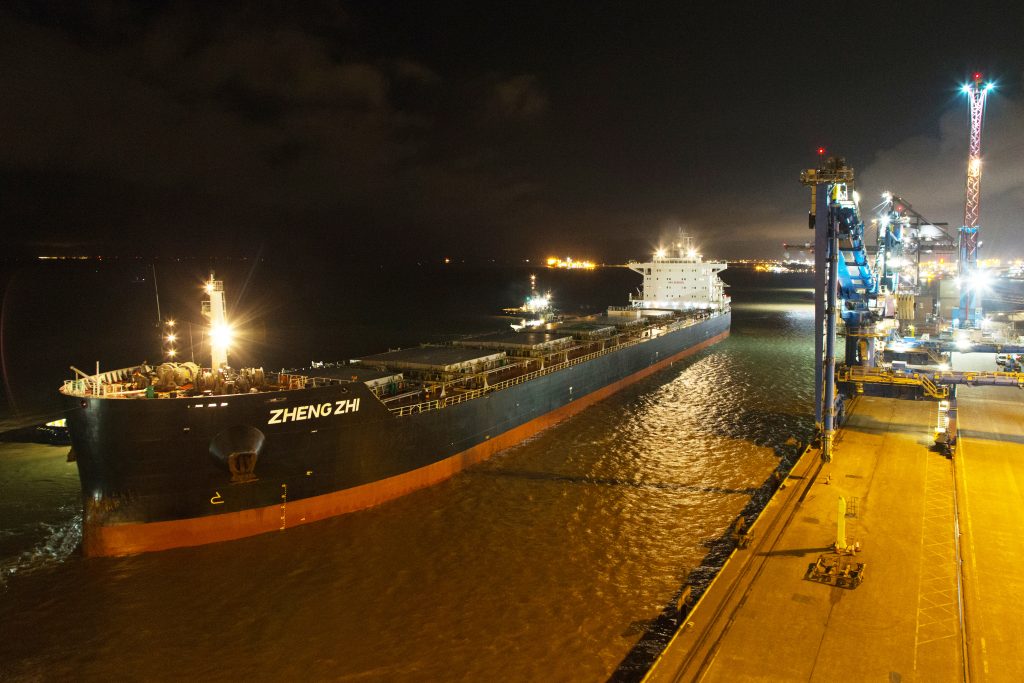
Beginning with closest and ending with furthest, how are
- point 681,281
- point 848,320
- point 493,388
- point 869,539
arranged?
1. point 869,539
2. point 493,388
3. point 848,320
4. point 681,281

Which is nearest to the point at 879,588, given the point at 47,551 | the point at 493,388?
the point at 493,388

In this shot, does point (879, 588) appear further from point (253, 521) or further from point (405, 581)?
point (253, 521)

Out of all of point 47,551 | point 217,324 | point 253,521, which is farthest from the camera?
point 217,324

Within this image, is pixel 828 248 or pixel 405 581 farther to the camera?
pixel 828 248

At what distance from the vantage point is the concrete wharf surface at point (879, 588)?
8.53 metres

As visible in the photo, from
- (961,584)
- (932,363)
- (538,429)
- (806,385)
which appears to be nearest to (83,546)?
(538,429)

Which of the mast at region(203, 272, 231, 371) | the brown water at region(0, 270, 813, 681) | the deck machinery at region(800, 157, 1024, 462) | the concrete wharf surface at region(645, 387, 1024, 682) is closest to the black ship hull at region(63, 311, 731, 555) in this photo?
the brown water at region(0, 270, 813, 681)

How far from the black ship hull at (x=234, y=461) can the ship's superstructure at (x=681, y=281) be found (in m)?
44.1

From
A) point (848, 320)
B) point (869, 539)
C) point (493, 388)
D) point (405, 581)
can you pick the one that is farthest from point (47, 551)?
point (848, 320)

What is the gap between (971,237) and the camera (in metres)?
40.7

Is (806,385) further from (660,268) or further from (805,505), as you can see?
(660,268)

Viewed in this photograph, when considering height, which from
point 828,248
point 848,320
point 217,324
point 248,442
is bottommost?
point 248,442

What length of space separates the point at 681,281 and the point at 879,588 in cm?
4890

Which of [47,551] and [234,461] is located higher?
[234,461]
